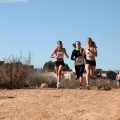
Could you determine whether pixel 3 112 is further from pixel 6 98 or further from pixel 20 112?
pixel 6 98

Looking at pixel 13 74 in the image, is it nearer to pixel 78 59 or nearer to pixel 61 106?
pixel 78 59

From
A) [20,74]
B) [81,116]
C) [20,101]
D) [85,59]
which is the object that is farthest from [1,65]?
[81,116]

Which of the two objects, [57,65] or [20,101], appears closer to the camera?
[20,101]

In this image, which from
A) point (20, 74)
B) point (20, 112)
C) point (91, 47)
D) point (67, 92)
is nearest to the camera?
point (20, 112)

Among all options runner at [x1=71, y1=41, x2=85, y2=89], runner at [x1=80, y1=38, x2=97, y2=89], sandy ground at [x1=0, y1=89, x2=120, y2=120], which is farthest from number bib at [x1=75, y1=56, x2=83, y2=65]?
sandy ground at [x1=0, y1=89, x2=120, y2=120]

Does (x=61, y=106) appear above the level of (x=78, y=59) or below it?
below

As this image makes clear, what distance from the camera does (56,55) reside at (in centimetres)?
1392

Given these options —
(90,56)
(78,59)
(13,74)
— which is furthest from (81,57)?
(13,74)

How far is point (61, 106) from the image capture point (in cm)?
983

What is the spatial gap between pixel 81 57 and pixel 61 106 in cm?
400

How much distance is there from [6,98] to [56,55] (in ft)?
11.2

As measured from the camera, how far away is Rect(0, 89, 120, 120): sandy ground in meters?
9.10

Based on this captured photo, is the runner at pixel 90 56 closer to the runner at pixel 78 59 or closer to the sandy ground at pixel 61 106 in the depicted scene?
the runner at pixel 78 59

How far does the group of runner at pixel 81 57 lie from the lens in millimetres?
13156
